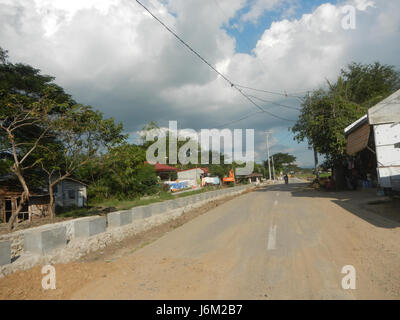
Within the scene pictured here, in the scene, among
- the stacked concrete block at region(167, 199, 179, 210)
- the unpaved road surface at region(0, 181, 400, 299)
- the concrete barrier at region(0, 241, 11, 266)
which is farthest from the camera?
the stacked concrete block at region(167, 199, 179, 210)

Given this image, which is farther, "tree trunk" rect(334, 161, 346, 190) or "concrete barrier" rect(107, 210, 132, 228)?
"tree trunk" rect(334, 161, 346, 190)

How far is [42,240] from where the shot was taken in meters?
5.41

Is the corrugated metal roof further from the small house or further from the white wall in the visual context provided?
the small house

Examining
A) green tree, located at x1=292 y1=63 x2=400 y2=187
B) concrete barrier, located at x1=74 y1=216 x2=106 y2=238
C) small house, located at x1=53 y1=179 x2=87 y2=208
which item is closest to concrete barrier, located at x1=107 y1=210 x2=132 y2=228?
concrete barrier, located at x1=74 y1=216 x2=106 y2=238

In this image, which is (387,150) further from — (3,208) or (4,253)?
(3,208)

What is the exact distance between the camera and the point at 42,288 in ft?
14.7

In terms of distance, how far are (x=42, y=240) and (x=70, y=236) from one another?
4.45 ft

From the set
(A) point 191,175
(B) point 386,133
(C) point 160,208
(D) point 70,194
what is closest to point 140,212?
(C) point 160,208

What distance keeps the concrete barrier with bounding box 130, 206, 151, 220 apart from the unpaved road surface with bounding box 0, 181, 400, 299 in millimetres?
1543

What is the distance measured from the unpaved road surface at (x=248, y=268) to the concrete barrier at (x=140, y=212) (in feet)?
5.06

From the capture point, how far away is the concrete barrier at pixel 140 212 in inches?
362

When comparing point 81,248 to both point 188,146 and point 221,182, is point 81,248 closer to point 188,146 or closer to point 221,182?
point 221,182

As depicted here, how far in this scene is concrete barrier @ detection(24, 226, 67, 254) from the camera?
539 centimetres
